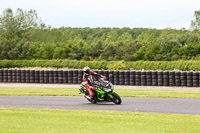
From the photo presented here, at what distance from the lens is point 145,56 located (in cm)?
5553

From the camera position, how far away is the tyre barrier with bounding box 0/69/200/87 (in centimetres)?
2661

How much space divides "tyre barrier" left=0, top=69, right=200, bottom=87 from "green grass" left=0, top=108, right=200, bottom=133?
→ 13.9 meters

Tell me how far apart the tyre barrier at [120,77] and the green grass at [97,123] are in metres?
13.9

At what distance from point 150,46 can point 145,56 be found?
3.33 m

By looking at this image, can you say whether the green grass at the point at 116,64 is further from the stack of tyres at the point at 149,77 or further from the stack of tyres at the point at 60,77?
the stack of tyres at the point at 149,77

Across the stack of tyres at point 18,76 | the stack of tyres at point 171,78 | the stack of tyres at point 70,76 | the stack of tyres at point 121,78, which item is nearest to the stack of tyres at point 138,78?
the stack of tyres at point 121,78

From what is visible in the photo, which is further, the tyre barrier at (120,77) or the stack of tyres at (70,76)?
Result: the stack of tyres at (70,76)

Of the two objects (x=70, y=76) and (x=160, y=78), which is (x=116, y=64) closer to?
(x=70, y=76)

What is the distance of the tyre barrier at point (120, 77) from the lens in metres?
26.6

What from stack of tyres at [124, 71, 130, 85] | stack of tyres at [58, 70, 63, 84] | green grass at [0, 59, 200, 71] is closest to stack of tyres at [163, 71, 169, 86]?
stack of tyres at [124, 71, 130, 85]

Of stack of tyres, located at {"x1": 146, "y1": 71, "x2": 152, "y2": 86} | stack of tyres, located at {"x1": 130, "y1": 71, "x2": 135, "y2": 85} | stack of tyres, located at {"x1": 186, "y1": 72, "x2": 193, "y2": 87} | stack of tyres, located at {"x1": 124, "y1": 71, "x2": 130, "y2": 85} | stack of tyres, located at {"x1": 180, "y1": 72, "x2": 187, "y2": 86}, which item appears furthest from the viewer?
stack of tyres, located at {"x1": 124, "y1": 71, "x2": 130, "y2": 85}

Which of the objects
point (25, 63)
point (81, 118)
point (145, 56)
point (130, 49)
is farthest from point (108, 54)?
point (81, 118)

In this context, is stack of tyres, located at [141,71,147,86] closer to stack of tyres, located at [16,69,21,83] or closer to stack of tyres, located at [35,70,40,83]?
stack of tyres, located at [35,70,40,83]

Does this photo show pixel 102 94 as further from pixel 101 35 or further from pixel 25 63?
pixel 101 35
